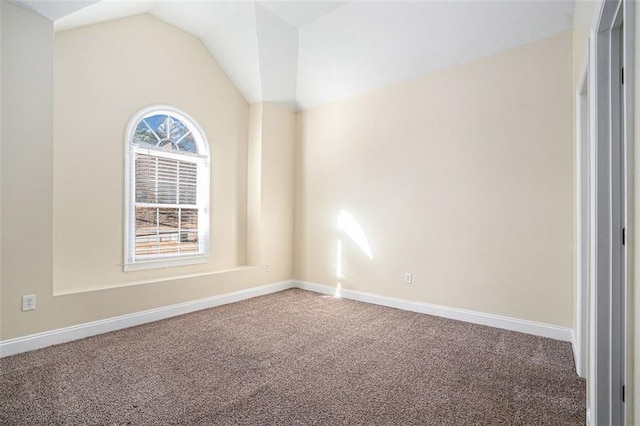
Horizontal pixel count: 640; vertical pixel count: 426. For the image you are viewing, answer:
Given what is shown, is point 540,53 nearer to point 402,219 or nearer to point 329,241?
point 402,219

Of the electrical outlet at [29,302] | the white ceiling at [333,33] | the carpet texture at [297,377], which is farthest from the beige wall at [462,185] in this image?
the electrical outlet at [29,302]

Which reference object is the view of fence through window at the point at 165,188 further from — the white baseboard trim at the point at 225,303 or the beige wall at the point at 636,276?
the beige wall at the point at 636,276

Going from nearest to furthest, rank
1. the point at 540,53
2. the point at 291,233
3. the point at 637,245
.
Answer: the point at 637,245 < the point at 540,53 < the point at 291,233

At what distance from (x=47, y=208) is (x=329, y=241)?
322 centimetres

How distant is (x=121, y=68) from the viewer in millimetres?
3850

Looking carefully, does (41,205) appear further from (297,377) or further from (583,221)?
(583,221)

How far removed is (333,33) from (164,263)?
334 cm

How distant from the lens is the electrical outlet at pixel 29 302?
2955mm

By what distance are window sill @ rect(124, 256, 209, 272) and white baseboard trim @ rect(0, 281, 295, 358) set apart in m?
0.53

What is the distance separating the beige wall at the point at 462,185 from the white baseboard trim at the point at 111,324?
1302 mm

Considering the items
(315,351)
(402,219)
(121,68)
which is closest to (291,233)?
(402,219)

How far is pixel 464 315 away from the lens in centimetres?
388

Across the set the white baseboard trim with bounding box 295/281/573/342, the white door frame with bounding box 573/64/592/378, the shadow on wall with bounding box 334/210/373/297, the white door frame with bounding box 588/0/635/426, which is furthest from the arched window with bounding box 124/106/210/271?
the white door frame with bounding box 588/0/635/426

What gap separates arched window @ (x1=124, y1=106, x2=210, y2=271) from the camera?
4.03 meters
